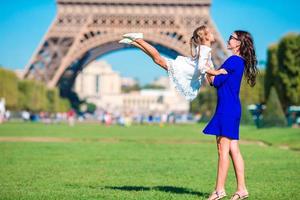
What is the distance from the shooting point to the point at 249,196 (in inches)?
285

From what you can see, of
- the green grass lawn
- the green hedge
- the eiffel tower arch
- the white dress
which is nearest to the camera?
the white dress

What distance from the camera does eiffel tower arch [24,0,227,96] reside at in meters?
57.8

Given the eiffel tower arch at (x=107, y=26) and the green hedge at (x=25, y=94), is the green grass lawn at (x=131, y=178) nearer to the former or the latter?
the eiffel tower arch at (x=107, y=26)

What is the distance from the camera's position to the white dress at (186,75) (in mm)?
7158

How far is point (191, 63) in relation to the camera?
283 inches

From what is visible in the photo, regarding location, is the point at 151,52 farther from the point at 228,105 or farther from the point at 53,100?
the point at 53,100

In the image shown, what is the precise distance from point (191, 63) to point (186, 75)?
13 centimetres

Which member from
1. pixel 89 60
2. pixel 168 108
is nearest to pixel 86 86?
pixel 168 108

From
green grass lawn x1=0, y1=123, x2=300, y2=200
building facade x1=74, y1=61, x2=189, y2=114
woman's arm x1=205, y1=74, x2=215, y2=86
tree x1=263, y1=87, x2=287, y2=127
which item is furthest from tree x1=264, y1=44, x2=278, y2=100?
building facade x1=74, y1=61, x2=189, y2=114

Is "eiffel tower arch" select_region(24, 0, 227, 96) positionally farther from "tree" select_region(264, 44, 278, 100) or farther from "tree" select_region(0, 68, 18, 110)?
"tree" select_region(264, 44, 278, 100)

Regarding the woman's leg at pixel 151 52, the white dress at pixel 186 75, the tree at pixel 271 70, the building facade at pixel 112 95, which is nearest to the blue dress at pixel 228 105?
the white dress at pixel 186 75

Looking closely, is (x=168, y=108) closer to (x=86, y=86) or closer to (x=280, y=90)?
(x=86, y=86)

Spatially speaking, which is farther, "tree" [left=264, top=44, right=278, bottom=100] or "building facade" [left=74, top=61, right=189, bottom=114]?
"building facade" [left=74, top=61, right=189, bottom=114]

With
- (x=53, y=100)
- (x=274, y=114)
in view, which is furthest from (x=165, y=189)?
(x=53, y=100)
